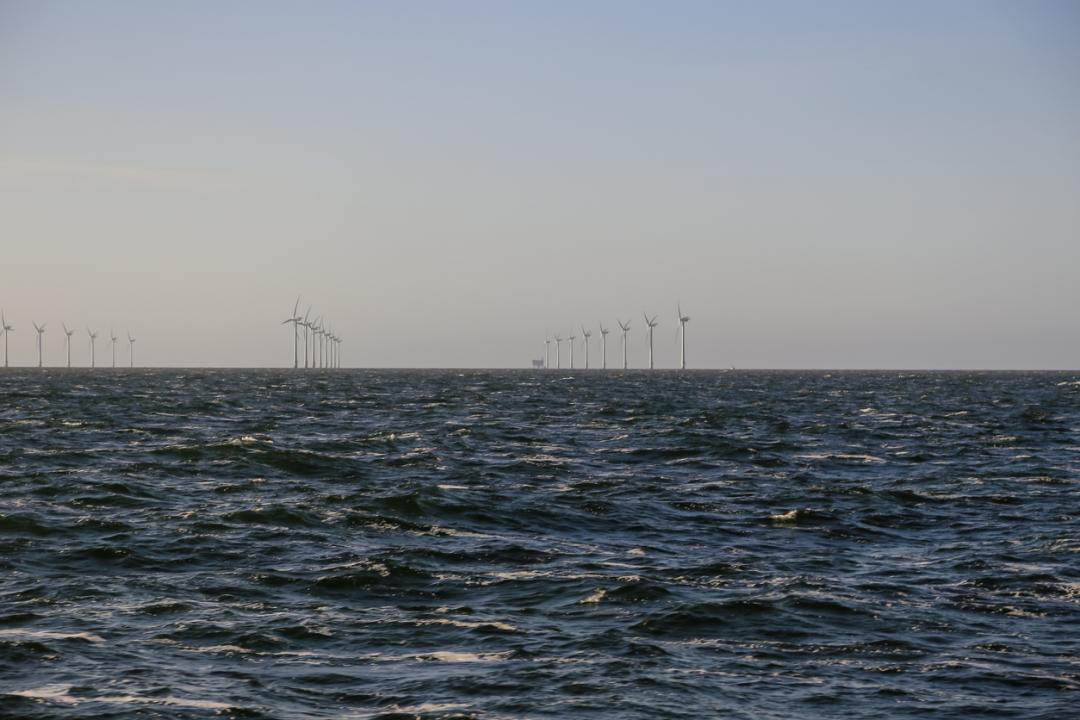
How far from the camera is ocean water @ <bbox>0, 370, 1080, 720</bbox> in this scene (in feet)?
53.6

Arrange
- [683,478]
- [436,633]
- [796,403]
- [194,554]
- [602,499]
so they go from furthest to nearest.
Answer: [796,403], [683,478], [602,499], [194,554], [436,633]

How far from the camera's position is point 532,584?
925 inches

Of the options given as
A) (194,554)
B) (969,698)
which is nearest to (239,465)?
(194,554)

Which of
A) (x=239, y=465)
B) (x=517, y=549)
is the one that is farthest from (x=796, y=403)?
(x=517, y=549)

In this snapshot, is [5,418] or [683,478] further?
[5,418]

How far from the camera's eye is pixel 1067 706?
15.8 metres

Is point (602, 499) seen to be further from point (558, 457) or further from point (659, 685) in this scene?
→ point (659, 685)

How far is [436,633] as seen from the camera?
64.2 feet

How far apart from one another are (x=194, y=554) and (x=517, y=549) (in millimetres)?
6702

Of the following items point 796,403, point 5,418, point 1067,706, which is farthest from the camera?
point 796,403

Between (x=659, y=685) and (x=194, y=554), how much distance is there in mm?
12812

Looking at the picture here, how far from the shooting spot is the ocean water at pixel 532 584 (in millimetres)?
16328

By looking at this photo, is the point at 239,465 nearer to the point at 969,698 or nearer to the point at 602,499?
the point at 602,499

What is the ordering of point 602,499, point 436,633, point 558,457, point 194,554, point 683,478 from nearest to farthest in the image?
1. point 436,633
2. point 194,554
3. point 602,499
4. point 683,478
5. point 558,457
